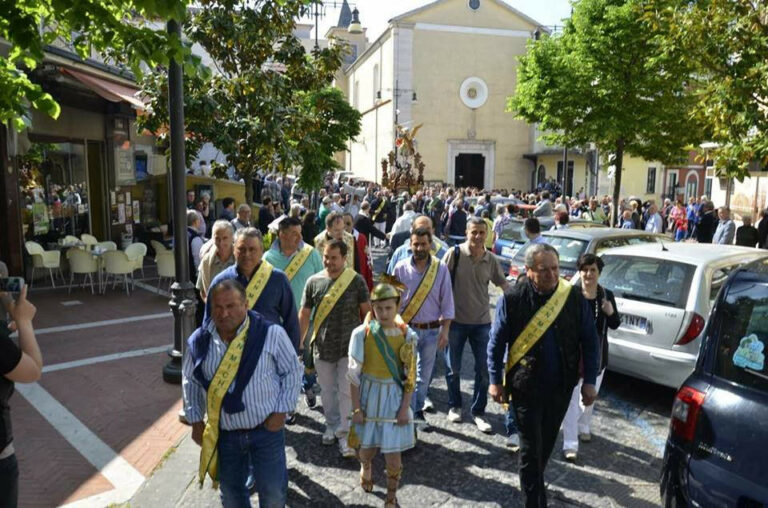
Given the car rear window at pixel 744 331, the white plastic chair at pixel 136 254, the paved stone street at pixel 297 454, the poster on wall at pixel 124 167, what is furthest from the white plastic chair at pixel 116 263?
the car rear window at pixel 744 331

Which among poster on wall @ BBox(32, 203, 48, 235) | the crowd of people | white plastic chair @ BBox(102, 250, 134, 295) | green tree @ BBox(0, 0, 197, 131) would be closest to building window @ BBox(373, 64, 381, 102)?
poster on wall @ BBox(32, 203, 48, 235)

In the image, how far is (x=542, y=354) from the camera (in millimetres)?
4094

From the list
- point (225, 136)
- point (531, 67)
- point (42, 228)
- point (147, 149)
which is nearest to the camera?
point (225, 136)

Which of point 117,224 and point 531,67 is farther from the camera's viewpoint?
point 531,67

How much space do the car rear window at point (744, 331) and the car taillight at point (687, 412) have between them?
174 mm

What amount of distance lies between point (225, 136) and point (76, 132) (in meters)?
6.87

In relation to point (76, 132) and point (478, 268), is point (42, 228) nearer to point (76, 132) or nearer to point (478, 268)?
point (76, 132)

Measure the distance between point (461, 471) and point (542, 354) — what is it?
4.82ft

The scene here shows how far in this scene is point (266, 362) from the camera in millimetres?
3480

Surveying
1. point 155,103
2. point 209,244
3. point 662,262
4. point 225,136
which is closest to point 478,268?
point 662,262

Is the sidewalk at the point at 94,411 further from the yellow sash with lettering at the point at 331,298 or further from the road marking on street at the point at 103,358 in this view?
the yellow sash with lettering at the point at 331,298

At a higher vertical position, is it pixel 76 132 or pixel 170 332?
pixel 76 132

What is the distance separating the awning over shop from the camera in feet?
36.6

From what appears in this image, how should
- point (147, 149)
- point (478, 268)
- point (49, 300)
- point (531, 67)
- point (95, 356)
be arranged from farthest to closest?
point (531, 67)
point (147, 149)
point (49, 300)
point (95, 356)
point (478, 268)
